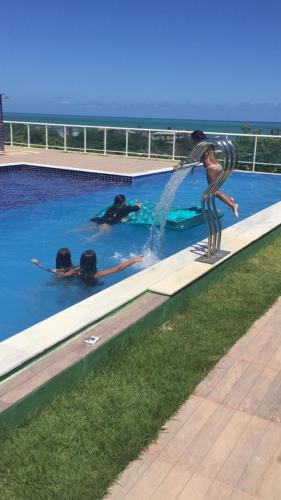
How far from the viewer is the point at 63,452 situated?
2488 mm

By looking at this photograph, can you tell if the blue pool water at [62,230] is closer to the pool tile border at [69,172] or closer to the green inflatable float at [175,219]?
the green inflatable float at [175,219]

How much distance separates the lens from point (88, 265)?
565 centimetres

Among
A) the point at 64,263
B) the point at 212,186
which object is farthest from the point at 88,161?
the point at 212,186

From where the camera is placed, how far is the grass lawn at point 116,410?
2.33 metres

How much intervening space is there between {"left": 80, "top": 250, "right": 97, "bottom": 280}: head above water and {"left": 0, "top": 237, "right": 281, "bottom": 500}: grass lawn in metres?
1.60

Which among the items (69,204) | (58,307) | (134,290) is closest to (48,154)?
(69,204)

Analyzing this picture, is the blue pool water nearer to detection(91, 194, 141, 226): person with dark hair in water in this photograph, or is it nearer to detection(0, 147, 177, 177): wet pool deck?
detection(91, 194, 141, 226): person with dark hair in water

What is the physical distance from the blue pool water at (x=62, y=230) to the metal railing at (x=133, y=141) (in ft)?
2.56

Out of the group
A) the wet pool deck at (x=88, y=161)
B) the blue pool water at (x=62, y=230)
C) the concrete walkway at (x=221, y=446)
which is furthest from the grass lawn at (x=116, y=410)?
the wet pool deck at (x=88, y=161)

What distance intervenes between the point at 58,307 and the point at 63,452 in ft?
10.2

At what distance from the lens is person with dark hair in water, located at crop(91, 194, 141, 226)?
8.73 metres

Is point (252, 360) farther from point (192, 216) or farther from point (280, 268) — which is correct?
point (192, 216)

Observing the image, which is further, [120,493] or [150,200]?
[150,200]

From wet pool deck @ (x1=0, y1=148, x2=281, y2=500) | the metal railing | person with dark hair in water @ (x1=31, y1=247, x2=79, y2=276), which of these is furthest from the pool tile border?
wet pool deck @ (x1=0, y1=148, x2=281, y2=500)
